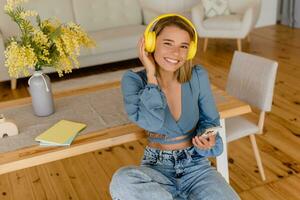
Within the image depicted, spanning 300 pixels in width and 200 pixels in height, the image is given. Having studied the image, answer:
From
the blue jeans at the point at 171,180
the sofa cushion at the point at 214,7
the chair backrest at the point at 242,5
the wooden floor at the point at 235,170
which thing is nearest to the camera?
the blue jeans at the point at 171,180

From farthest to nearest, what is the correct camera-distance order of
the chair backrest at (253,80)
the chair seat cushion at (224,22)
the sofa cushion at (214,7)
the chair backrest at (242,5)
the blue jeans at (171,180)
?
the sofa cushion at (214,7)
the chair backrest at (242,5)
the chair seat cushion at (224,22)
the chair backrest at (253,80)
the blue jeans at (171,180)

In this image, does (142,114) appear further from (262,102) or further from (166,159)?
(262,102)

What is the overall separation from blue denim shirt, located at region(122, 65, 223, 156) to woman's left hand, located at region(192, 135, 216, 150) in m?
0.03

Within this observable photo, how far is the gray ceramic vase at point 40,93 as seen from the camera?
153 centimetres

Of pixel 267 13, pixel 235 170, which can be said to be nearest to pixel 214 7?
pixel 267 13

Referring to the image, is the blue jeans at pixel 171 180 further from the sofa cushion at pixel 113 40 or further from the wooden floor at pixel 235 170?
the sofa cushion at pixel 113 40

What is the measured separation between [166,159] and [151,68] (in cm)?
35

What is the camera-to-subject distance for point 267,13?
5.67 metres

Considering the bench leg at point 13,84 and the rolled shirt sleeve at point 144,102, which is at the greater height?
the rolled shirt sleeve at point 144,102

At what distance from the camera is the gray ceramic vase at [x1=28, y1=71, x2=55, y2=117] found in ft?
5.03

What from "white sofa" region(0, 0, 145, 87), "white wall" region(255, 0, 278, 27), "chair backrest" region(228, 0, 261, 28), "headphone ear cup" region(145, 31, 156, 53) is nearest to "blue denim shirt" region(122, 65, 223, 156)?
"headphone ear cup" region(145, 31, 156, 53)

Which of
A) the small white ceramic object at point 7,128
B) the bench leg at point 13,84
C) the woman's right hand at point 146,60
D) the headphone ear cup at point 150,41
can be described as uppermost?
the headphone ear cup at point 150,41

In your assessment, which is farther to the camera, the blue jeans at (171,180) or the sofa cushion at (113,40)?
the sofa cushion at (113,40)

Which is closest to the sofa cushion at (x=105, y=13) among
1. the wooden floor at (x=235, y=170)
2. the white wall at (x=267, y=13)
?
the wooden floor at (x=235, y=170)
